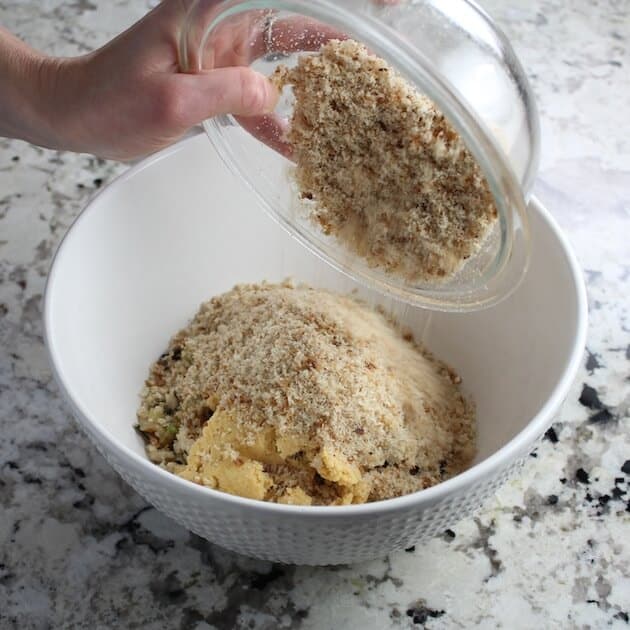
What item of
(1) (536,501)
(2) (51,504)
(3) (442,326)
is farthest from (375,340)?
(2) (51,504)

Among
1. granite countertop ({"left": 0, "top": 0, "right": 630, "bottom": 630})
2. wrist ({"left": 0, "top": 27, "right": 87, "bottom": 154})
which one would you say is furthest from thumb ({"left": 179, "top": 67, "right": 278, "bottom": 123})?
granite countertop ({"left": 0, "top": 0, "right": 630, "bottom": 630})

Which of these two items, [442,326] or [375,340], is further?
[442,326]

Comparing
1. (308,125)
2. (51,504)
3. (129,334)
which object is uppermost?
(308,125)

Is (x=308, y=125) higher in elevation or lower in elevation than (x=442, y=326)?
higher

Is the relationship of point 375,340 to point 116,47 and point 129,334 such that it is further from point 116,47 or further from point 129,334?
point 116,47

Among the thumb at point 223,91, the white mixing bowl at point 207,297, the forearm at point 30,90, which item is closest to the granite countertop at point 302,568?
the white mixing bowl at point 207,297

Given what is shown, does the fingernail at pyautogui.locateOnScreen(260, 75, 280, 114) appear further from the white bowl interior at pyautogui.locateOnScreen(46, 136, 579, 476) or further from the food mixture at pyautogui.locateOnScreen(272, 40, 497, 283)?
the white bowl interior at pyautogui.locateOnScreen(46, 136, 579, 476)
